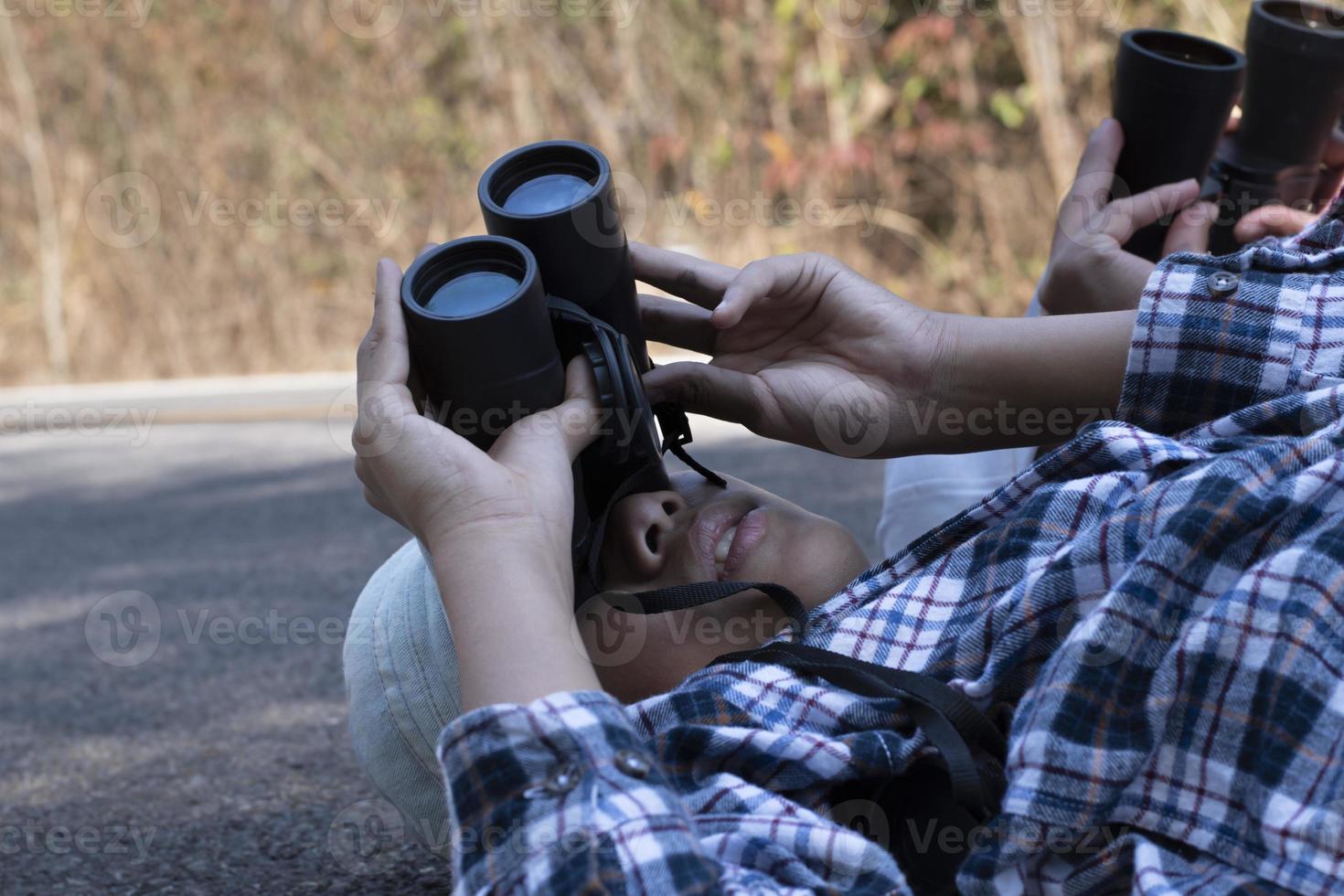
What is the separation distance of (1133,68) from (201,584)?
2.20 m

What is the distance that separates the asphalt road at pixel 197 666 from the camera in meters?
1.57

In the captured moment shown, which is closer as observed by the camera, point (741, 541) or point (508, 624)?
point (508, 624)

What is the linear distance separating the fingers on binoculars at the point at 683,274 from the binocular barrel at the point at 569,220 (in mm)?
154

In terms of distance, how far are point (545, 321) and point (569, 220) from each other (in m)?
0.12

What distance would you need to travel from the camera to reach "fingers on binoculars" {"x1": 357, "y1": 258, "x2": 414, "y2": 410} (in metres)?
1.16

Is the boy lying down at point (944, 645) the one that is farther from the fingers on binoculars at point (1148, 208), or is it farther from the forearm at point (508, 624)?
the fingers on binoculars at point (1148, 208)

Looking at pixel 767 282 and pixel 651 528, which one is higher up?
pixel 767 282

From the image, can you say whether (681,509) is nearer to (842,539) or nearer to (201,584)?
(842,539)

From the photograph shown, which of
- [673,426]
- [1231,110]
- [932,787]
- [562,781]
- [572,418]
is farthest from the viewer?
[1231,110]

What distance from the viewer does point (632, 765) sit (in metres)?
0.98

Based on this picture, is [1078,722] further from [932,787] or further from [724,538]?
[724,538]

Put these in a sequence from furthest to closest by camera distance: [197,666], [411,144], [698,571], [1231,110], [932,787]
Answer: [411,144], [197,666], [1231,110], [698,571], [932,787]

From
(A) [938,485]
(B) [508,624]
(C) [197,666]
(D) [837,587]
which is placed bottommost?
(C) [197,666]

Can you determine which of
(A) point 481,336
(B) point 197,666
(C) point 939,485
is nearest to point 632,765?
(A) point 481,336
